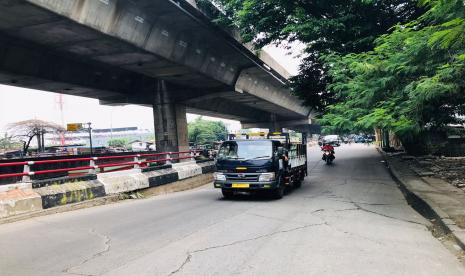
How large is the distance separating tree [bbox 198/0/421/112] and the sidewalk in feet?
22.4

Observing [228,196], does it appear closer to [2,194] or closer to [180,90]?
[2,194]

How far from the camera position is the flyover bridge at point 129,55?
47.2ft

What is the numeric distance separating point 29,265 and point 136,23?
13.1 m

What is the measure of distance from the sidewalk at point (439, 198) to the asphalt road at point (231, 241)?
0.42 m

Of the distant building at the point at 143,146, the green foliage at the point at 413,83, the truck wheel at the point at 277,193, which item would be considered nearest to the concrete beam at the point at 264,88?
the green foliage at the point at 413,83

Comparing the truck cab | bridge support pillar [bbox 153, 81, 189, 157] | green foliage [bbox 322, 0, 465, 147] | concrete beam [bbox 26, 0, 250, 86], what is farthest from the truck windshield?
bridge support pillar [bbox 153, 81, 189, 157]

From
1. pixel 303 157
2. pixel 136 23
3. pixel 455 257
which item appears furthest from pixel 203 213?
pixel 136 23

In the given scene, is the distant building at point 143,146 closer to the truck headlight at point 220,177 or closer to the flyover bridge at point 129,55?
the flyover bridge at point 129,55

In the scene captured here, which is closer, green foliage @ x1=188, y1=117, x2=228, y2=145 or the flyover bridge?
the flyover bridge

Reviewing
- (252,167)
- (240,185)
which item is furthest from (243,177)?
(252,167)

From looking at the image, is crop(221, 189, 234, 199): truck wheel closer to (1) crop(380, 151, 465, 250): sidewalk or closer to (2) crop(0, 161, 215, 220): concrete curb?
(2) crop(0, 161, 215, 220): concrete curb

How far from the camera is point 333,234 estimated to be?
7.52m

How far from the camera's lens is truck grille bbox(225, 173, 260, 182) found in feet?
40.4

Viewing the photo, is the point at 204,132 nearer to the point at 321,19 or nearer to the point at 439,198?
the point at 321,19
